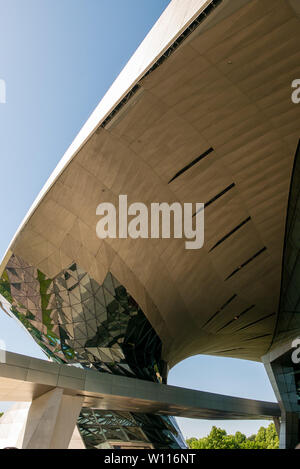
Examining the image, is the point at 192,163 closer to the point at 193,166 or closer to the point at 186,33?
the point at 193,166

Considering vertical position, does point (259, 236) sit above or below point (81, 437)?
above

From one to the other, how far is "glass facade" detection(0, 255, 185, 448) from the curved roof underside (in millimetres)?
630

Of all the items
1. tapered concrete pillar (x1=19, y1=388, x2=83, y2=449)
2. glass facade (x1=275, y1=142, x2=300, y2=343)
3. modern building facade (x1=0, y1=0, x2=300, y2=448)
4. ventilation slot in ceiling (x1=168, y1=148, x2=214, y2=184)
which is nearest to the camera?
modern building facade (x1=0, y1=0, x2=300, y2=448)

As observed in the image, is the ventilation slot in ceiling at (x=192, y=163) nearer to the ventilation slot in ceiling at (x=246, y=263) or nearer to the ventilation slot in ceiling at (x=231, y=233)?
the ventilation slot in ceiling at (x=231, y=233)

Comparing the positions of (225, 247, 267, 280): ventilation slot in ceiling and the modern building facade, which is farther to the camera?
(225, 247, 267, 280): ventilation slot in ceiling

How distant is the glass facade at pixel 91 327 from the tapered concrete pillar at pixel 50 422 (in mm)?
3315

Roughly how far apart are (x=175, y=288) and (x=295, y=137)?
30.6 ft

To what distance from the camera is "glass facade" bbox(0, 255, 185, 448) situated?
48.8 ft

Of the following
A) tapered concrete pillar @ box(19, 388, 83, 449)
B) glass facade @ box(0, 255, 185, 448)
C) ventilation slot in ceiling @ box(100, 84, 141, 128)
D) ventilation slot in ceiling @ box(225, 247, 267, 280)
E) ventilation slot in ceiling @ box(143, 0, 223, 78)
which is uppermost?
ventilation slot in ceiling @ box(143, 0, 223, 78)

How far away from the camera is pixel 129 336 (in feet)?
56.2

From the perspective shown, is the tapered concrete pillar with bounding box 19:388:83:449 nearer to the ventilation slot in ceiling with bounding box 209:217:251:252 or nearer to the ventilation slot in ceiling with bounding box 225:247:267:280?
the ventilation slot in ceiling with bounding box 209:217:251:252

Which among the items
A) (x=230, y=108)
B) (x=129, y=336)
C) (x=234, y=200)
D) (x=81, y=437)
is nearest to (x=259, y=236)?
(x=234, y=200)

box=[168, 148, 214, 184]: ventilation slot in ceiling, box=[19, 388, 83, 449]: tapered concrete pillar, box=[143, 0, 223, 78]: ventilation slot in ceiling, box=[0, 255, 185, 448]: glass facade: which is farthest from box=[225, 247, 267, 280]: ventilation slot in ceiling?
box=[143, 0, 223, 78]: ventilation slot in ceiling
